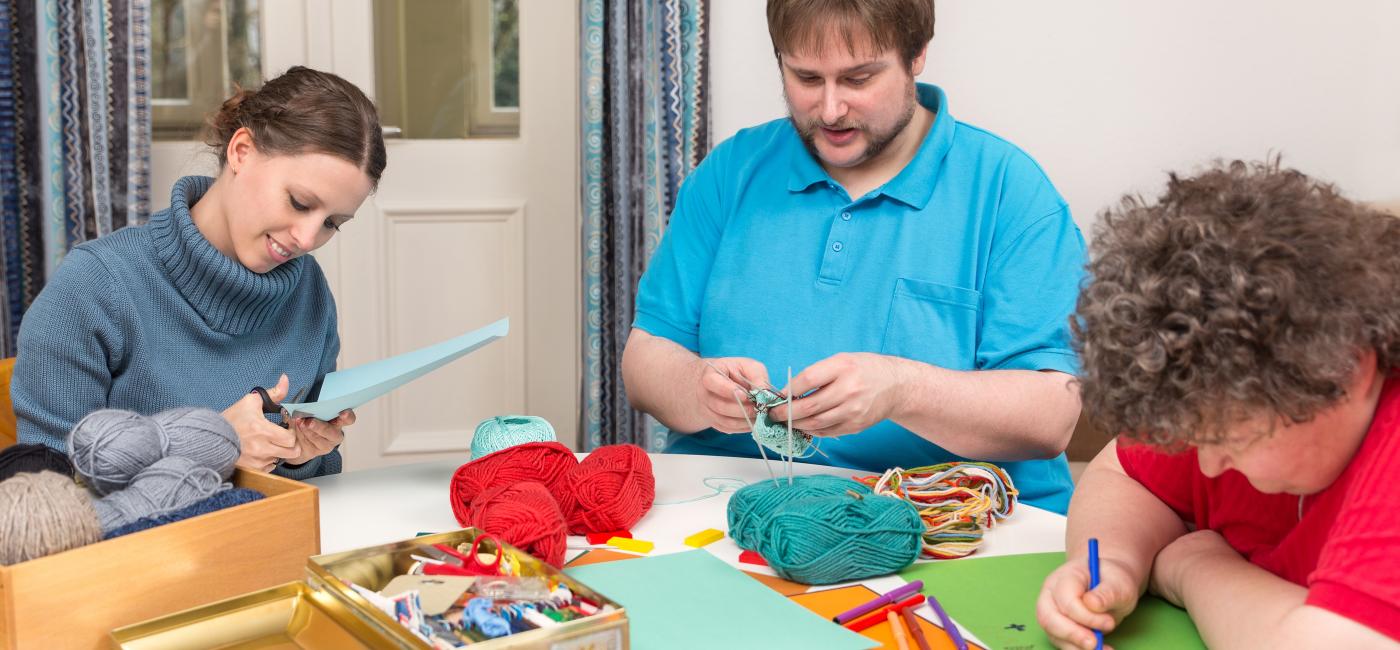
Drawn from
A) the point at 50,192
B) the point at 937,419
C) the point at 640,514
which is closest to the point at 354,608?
the point at 640,514

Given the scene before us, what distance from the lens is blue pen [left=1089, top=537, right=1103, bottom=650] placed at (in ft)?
3.23

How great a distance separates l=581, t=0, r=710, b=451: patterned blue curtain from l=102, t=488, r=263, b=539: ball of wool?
198 cm

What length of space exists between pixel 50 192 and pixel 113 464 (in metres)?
1.97

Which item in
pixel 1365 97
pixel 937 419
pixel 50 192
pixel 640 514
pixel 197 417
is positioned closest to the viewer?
pixel 197 417

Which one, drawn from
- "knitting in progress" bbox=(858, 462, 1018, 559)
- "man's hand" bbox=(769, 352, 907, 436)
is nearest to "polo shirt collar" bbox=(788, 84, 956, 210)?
→ "man's hand" bbox=(769, 352, 907, 436)

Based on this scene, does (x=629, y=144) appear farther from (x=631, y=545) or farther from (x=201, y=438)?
(x=201, y=438)

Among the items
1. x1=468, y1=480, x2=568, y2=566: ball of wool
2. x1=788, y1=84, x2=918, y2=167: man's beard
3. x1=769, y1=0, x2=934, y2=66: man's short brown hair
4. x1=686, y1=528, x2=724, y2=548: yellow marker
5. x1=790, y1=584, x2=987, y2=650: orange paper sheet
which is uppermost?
x1=769, y1=0, x2=934, y2=66: man's short brown hair

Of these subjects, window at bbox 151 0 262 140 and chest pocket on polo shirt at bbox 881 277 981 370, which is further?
window at bbox 151 0 262 140

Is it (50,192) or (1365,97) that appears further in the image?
(1365,97)

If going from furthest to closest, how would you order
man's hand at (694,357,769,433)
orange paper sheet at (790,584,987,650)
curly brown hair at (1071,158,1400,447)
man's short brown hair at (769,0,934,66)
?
1. man's short brown hair at (769,0,934,66)
2. man's hand at (694,357,769,433)
3. orange paper sheet at (790,584,987,650)
4. curly brown hair at (1071,158,1400,447)

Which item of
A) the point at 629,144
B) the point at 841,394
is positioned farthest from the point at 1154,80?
the point at 841,394

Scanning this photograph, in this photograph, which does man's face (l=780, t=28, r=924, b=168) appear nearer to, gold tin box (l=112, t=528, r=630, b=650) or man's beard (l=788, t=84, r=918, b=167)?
man's beard (l=788, t=84, r=918, b=167)

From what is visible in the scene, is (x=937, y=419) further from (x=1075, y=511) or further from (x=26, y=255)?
(x=26, y=255)

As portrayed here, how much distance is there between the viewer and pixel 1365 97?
303cm
